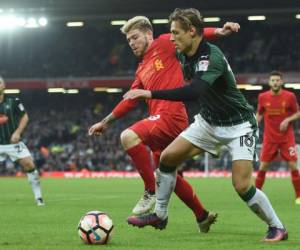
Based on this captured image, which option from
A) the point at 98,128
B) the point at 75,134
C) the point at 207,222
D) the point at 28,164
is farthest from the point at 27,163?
the point at 75,134

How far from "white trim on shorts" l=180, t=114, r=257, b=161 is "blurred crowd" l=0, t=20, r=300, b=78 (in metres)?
29.8

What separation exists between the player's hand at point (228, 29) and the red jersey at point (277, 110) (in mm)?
6166

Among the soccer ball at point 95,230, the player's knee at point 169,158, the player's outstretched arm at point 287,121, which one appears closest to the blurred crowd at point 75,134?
the player's outstretched arm at point 287,121

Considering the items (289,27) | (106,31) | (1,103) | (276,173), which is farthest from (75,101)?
(1,103)

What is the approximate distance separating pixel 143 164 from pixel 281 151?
5959 mm

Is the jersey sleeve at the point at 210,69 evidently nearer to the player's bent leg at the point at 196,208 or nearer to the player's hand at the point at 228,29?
the player's hand at the point at 228,29

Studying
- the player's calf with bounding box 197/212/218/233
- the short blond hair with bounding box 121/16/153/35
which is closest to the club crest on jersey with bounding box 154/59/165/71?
the short blond hair with bounding box 121/16/153/35

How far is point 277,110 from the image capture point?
13484 mm

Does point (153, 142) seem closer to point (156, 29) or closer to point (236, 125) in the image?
point (236, 125)

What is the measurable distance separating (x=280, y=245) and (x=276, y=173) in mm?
22704

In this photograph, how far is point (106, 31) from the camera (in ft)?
139

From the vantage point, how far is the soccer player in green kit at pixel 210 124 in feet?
21.0

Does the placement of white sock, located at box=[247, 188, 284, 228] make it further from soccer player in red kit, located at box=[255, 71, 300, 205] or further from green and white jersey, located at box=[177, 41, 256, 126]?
soccer player in red kit, located at box=[255, 71, 300, 205]

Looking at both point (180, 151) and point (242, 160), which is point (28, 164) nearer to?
point (180, 151)
